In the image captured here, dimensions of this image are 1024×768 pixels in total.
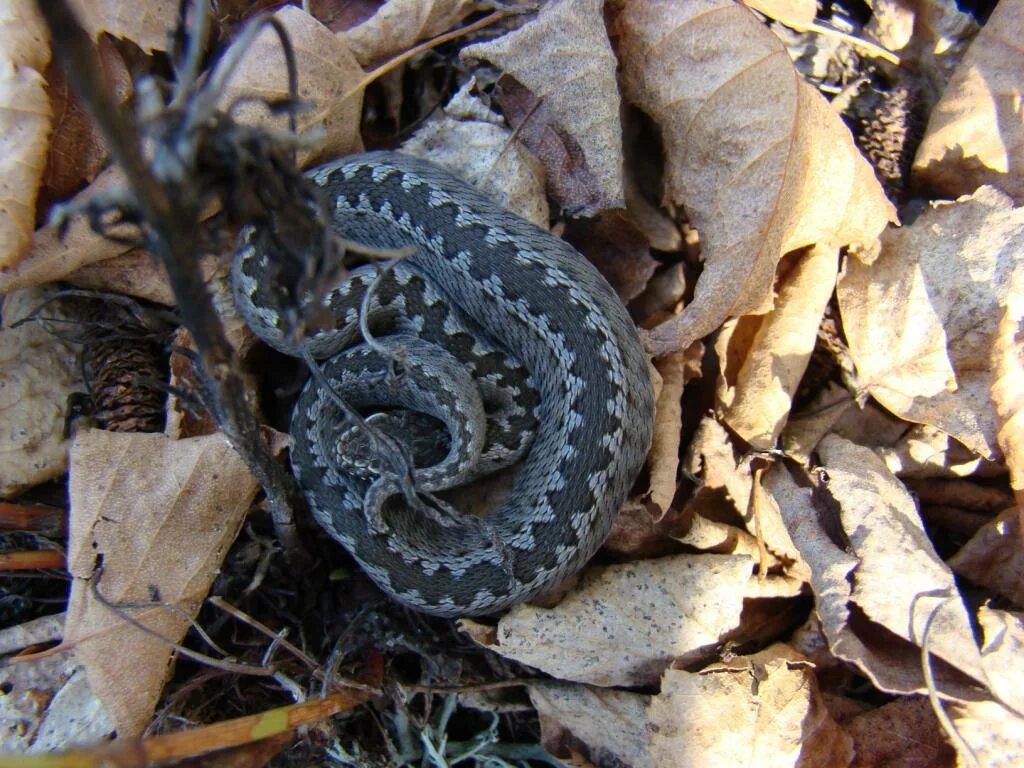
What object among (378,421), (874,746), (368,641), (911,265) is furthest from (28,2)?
(874,746)

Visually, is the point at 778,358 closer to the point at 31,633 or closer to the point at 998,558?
the point at 998,558

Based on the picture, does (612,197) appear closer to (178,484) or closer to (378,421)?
(378,421)

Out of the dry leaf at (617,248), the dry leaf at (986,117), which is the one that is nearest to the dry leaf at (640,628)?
the dry leaf at (617,248)

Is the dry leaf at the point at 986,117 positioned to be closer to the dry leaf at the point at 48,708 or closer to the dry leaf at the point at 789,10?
the dry leaf at the point at 789,10

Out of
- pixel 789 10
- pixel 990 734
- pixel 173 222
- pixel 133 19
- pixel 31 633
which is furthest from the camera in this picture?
pixel 789 10

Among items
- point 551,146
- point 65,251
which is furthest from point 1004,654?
point 65,251
